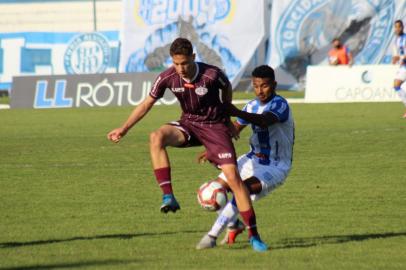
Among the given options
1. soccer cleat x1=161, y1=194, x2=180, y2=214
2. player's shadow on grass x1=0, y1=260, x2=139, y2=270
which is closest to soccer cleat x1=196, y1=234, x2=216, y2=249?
soccer cleat x1=161, y1=194, x2=180, y2=214

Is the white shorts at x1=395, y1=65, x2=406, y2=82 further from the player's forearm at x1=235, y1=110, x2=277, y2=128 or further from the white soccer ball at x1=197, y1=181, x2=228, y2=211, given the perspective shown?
the white soccer ball at x1=197, y1=181, x2=228, y2=211

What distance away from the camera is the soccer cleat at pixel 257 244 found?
8922 mm

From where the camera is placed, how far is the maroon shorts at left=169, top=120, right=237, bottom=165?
30.1ft

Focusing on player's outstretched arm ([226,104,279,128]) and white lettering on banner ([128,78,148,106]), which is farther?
white lettering on banner ([128,78,148,106])

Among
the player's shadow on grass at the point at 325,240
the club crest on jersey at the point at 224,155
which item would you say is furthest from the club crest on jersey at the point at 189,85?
A: the player's shadow on grass at the point at 325,240

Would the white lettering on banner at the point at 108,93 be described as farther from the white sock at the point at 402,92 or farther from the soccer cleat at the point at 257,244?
the soccer cleat at the point at 257,244

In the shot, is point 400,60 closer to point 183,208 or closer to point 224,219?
point 183,208

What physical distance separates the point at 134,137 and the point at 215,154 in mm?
13749

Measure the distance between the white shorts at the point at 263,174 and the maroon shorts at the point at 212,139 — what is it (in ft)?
0.92

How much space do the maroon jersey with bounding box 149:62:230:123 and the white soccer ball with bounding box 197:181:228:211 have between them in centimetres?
60

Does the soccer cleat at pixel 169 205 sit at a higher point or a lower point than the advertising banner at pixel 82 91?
higher

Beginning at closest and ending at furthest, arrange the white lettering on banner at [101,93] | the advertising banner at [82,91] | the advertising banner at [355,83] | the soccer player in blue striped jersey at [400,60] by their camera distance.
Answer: the soccer player in blue striped jersey at [400,60], the advertising banner at [355,83], the advertising banner at [82,91], the white lettering on banner at [101,93]

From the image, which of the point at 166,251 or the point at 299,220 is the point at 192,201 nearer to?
the point at 299,220

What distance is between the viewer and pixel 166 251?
9.01m
